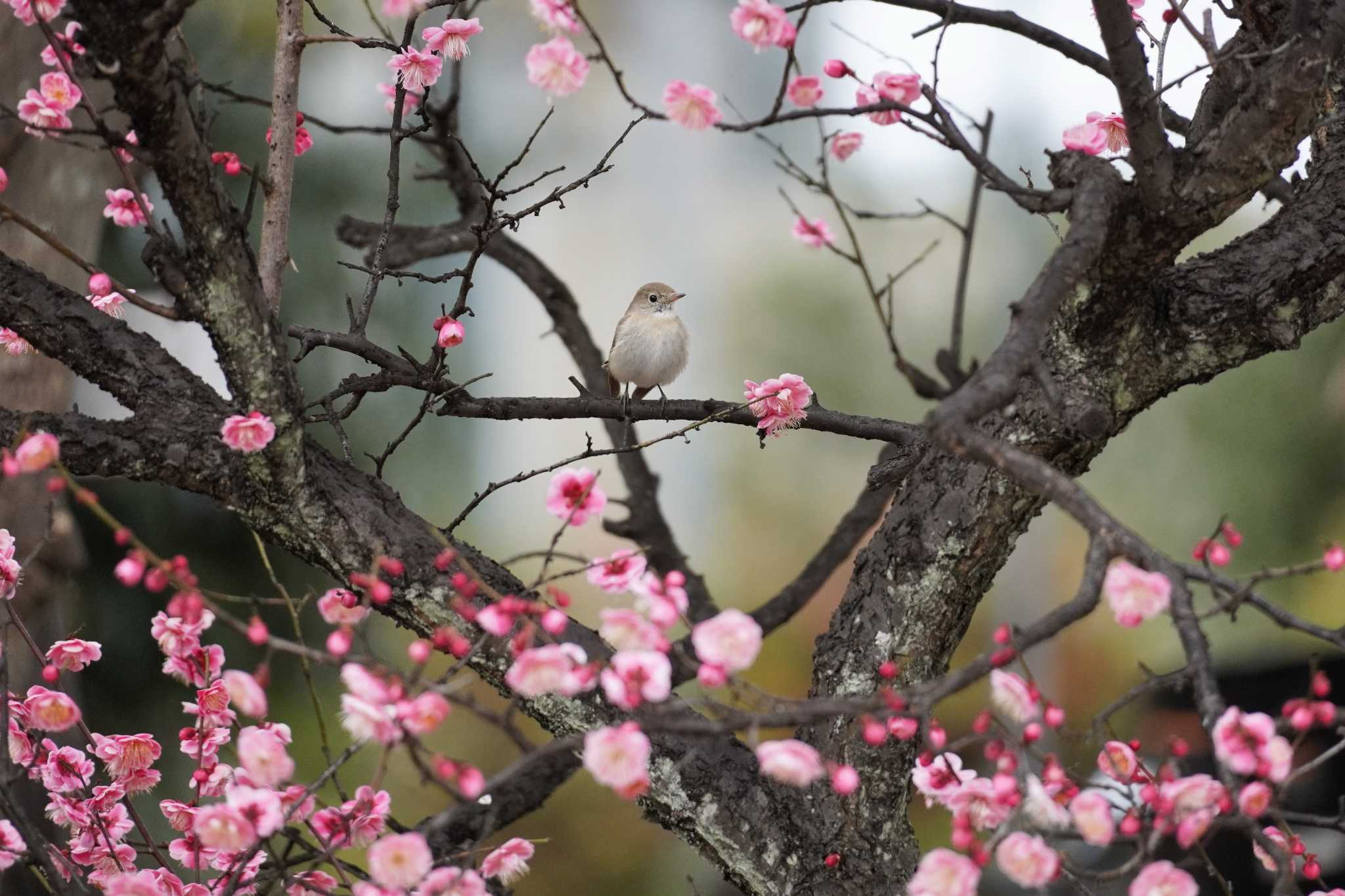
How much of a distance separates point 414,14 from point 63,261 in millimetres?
1682

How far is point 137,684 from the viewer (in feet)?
13.9

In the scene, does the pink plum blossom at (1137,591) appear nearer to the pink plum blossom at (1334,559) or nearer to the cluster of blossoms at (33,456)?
the pink plum blossom at (1334,559)

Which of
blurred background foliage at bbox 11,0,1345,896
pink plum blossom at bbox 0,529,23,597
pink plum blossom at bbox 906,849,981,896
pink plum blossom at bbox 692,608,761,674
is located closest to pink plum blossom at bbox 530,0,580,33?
pink plum blossom at bbox 692,608,761,674

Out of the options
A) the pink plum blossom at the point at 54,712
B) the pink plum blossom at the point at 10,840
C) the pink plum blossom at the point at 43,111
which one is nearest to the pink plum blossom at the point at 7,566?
the pink plum blossom at the point at 54,712

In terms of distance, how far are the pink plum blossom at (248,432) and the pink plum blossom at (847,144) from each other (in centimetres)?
127

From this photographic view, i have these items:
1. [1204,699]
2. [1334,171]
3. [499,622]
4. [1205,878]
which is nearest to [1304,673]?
[1205,878]

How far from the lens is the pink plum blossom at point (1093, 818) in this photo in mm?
950

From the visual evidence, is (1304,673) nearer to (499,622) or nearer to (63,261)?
(499,622)

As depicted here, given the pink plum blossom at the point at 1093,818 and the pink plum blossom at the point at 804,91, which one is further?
the pink plum blossom at the point at 804,91

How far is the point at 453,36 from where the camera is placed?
1.68m

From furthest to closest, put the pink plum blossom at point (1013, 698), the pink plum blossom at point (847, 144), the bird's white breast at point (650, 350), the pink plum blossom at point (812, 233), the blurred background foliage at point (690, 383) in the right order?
the blurred background foliage at point (690, 383), the bird's white breast at point (650, 350), the pink plum blossom at point (812, 233), the pink plum blossom at point (847, 144), the pink plum blossom at point (1013, 698)

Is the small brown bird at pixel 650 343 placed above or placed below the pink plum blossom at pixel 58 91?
above

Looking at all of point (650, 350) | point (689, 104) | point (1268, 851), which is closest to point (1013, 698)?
point (1268, 851)

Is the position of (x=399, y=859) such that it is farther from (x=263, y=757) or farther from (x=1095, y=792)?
(x=1095, y=792)
